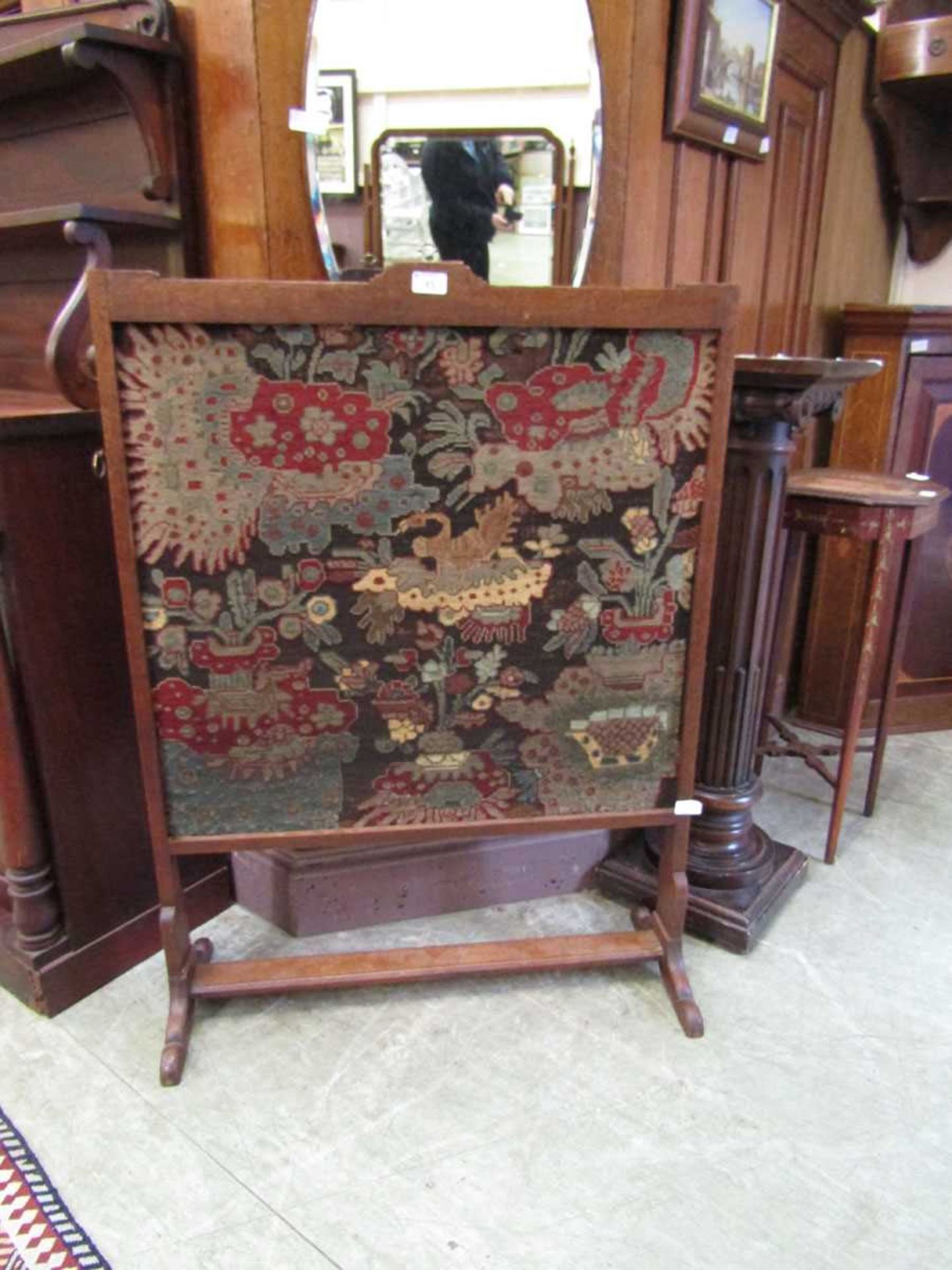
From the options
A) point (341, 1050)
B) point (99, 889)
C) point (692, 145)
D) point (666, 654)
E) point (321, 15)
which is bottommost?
point (341, 1050)

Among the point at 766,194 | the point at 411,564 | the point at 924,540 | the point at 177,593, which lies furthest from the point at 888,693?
the point at 177,593

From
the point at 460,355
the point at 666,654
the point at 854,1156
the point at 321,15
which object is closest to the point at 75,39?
the point at 321,15

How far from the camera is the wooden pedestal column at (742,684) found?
5.30 ft

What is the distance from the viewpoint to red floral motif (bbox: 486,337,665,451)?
1240 mm

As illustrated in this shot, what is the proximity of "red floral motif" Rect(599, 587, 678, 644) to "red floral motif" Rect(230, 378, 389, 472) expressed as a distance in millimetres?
427

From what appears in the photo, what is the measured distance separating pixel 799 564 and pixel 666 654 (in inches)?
56.0

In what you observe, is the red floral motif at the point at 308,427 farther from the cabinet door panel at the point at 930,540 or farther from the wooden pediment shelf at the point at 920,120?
the wooden pediment shelf at the point at 920,120

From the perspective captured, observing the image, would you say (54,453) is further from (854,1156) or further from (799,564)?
(799,564)

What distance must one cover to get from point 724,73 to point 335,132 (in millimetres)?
806

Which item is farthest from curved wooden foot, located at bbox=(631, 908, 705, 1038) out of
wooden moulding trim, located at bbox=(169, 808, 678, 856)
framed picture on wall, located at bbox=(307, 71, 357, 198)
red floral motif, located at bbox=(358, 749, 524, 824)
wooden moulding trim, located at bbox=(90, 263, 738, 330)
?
framed picture on wall, located at bbox=(307, 71, 357, 198)

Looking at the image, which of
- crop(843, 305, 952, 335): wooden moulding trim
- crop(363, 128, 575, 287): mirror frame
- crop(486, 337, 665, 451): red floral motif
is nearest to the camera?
crop(486, 337, 665, 451): red floral motif

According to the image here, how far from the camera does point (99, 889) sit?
1.63 meters

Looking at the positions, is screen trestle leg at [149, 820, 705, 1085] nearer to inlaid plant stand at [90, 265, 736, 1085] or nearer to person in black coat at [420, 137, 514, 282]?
inlaid plant stand at [90, 265, 736, 1085]

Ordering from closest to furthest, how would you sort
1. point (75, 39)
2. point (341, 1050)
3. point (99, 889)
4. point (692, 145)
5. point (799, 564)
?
point (75, 39) → point (341, 1050) → point (99, 889) → point (692, 145) → point (799, 564)
